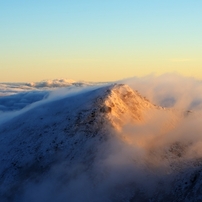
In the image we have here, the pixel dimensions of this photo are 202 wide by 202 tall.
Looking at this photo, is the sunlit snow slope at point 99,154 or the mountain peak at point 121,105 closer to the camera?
the sunlit snow slope at point 99,154

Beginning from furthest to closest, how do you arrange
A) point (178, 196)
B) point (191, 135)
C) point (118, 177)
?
point (191, 135)
point (118, 177)
point (178, 196)

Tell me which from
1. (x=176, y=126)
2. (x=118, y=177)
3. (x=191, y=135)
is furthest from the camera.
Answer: (x=176, y=126)

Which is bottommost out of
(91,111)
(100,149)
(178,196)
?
(178,196)

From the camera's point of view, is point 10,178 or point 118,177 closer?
point 118,177

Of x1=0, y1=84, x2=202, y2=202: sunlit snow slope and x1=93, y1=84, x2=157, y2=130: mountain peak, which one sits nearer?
x1=0, y1=84, x2=202, y2=202: sunlit snow slope

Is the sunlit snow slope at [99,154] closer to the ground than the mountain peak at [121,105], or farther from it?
closer to the ground

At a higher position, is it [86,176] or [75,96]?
[75,96]

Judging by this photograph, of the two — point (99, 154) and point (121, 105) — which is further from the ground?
point (121, 105)

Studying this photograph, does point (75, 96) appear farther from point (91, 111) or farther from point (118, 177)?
point (118, 177)

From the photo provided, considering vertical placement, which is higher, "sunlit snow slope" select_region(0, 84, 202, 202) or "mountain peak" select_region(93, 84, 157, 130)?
"mountain peak" select_region(93, 84, 157, 130)

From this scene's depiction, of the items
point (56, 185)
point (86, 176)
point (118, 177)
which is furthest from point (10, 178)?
point (118, 177)

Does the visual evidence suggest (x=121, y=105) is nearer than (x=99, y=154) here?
No
